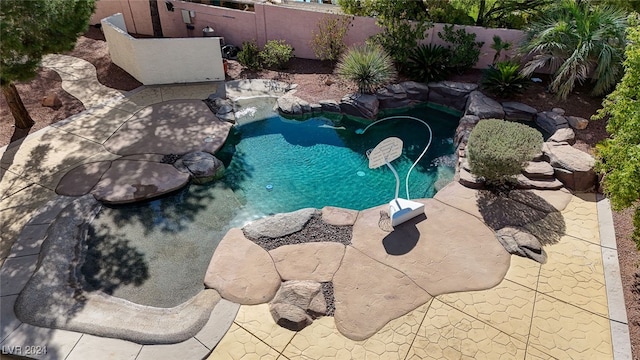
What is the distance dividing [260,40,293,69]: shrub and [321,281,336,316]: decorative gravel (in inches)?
352

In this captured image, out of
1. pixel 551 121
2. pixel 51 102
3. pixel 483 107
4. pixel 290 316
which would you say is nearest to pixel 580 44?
pixel 551 121

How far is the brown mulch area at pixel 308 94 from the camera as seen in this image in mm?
6699

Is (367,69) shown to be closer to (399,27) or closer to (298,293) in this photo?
(399,27)

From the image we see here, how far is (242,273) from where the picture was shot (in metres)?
6.42

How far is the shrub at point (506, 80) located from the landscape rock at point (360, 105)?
3239mm

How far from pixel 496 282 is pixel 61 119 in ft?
36.7

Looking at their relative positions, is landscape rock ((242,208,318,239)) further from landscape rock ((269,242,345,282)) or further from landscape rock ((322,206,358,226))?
landscape rock ((269,242,345,282))

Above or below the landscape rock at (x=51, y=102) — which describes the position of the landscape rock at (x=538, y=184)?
below

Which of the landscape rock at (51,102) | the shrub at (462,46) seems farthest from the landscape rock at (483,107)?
the landscape rock at (51,102)

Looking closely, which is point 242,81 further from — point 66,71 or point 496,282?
point 496,282

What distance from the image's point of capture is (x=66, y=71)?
12688mm

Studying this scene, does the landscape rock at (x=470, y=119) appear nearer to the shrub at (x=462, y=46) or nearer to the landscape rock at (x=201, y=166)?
the shrub at (x=462, y=46)

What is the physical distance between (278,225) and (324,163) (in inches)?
105

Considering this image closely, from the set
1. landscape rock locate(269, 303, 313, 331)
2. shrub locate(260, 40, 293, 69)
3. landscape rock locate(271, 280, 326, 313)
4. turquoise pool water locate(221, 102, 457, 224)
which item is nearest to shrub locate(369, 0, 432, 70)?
turquoise pool water locate(221, 102, 457, 224)
